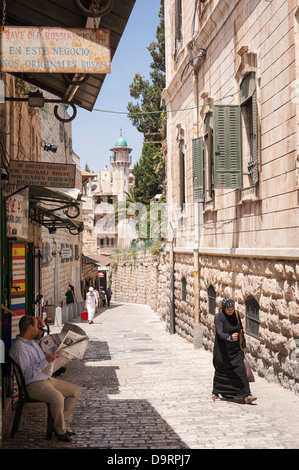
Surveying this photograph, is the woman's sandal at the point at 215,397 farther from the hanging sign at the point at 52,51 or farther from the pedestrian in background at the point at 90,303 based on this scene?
the pedestrian in background at the point at 90,303

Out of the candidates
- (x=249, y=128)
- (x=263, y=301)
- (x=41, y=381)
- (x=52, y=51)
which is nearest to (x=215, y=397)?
(x=263, y=301)

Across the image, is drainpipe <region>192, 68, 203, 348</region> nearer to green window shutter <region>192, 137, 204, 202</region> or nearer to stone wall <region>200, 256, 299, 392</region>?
green window shutter <region>192, 137, 204, 202</region>

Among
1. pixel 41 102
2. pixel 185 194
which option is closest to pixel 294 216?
pixel 41 102

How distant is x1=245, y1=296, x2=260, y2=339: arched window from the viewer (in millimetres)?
10500

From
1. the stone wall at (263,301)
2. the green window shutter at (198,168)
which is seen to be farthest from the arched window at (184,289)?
the green window shutter at (198,168)

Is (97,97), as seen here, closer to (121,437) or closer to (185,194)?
(121,437)

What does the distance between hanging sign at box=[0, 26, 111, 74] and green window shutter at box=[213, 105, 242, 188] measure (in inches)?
243

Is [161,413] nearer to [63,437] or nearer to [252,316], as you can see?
[63,437]

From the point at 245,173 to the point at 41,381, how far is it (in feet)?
20.0

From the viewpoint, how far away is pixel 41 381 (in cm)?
649

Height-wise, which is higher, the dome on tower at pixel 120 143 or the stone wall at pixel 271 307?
the dome on tower at pixel 120 143

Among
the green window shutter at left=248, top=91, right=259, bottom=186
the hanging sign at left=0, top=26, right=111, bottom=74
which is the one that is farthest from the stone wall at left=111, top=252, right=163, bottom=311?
the hanging sign at left=0, top=26, right=111, bottom=74

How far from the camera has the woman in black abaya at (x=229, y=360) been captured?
8.50 metres
